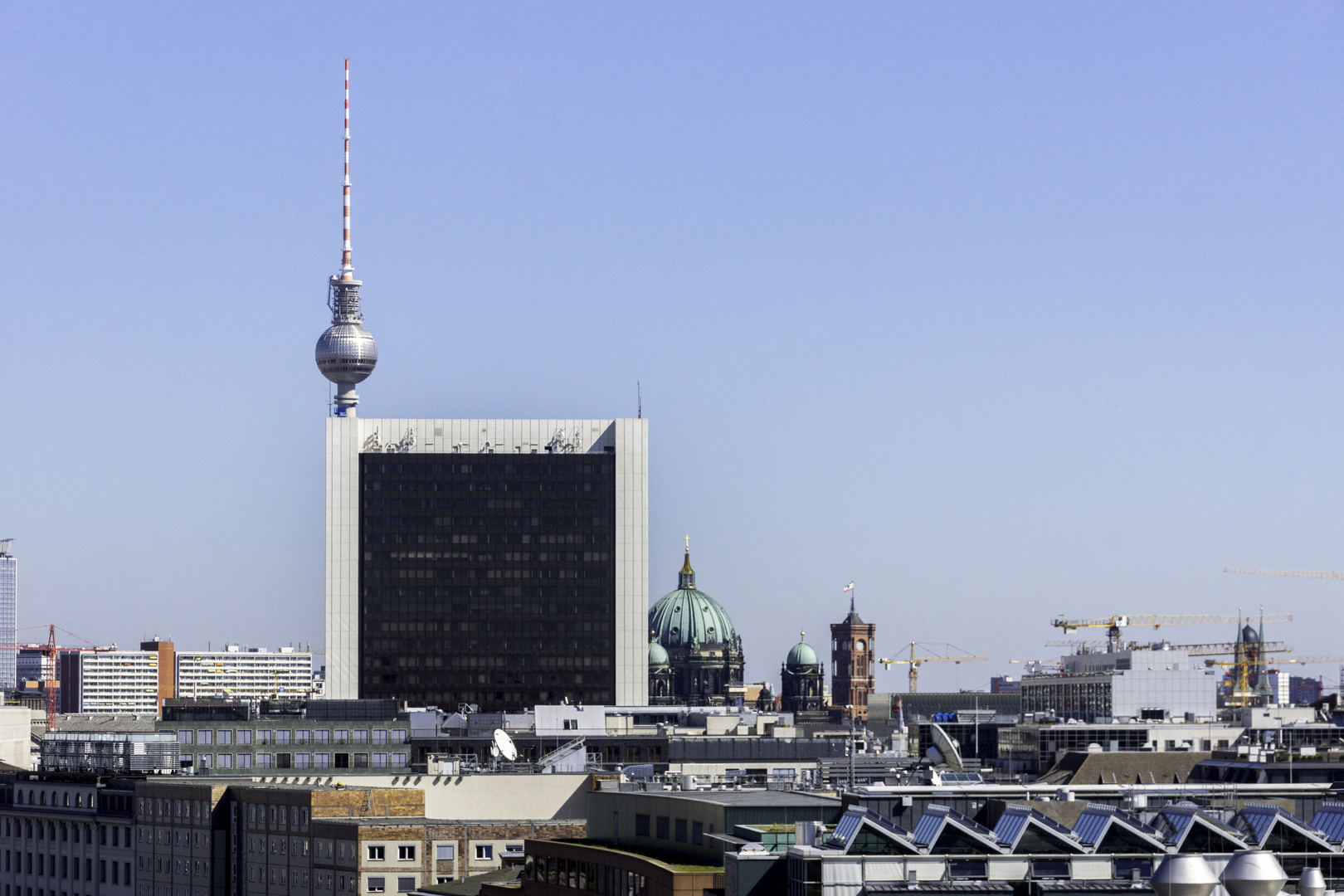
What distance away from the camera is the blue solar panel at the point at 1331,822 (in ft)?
270

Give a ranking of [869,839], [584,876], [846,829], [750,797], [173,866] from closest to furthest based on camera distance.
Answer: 1. [869,839]
2. [846,829]
3. [750,797]
4. [584,876]
5. [173,866]

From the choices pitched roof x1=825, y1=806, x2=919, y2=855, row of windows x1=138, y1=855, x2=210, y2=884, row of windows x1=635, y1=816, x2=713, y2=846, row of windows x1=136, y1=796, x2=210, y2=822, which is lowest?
row of windows x1=138, y1=855, x2=210, y2=884

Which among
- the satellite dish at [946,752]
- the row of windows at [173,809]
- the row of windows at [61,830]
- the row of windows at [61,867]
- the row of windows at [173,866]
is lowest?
the row of windows at [61,867]

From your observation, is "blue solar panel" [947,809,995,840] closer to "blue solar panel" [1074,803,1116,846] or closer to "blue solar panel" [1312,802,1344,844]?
"blue solar panel" [1074,803,1116,846]

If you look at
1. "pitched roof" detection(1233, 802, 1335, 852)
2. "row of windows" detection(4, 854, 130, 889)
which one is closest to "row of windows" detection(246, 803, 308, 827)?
"row of windows" detection(4, 854, 130, 889)

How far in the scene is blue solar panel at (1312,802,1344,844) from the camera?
82.4 meters

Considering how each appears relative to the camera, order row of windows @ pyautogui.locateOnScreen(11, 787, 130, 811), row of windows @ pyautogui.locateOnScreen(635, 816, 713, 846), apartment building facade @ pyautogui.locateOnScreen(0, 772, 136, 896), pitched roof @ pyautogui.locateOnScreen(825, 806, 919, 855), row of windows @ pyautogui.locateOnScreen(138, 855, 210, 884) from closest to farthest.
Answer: pitched roof @ pyautogui.locateOnScreen(825, 806, 919, 855) < row of windows @ pyautogui.locateOnScreen(635, 816, 713, 846) < row of windows @ pyautogui.locateOnScreen(138, 855, 210, 884) < apartment building facade @ pyautogui.locateOnScreen(0, 772, 136, 896) < row of windows @ pyautogui.locateOnScreen(11, 787, 130, 811)

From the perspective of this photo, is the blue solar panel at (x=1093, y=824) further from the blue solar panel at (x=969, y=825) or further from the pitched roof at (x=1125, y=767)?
the pitched roof at (x=1125, y=767)

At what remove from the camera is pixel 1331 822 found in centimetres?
8356

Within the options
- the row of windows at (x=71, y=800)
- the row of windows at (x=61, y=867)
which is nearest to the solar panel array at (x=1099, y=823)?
the row of windows at (x=61, y=867)

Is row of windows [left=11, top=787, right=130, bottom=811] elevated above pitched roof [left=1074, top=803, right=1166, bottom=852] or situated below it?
below

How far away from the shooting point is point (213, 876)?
530 feet

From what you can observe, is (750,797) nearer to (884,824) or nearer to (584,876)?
(584,876)

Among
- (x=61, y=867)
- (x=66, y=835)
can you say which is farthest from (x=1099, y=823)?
(x=61, y=867)
